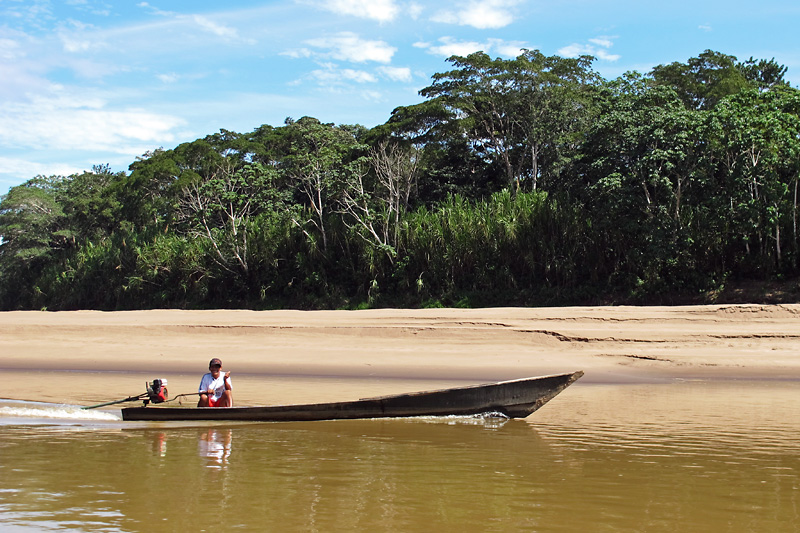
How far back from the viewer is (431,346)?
597 inches

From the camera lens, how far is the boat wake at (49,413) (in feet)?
30.4

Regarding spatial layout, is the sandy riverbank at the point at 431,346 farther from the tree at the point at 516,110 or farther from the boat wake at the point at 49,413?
the tree at the point at 516,110

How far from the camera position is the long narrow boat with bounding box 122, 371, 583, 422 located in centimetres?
834

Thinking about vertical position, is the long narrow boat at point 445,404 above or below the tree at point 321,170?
below

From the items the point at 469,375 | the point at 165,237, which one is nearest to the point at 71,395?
the point at 469,375

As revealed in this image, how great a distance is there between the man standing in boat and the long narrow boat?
26.0 inches

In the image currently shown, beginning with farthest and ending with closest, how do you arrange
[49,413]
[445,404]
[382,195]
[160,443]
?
[382,195] < [49,413] < [445,404] < [160,443]

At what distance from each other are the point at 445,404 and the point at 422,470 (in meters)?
1.95

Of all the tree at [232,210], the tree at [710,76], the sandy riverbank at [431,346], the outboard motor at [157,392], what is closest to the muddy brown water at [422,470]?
the outboard motor at [157,392]

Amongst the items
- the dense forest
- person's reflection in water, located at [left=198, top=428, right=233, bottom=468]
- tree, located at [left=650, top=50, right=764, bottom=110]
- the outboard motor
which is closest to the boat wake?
the outboard motor

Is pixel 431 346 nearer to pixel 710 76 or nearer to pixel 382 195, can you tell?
pixel 382 195

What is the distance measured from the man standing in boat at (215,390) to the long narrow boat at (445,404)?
660 mm

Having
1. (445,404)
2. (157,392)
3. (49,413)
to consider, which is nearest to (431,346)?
(445,404)

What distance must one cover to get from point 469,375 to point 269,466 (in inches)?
251
